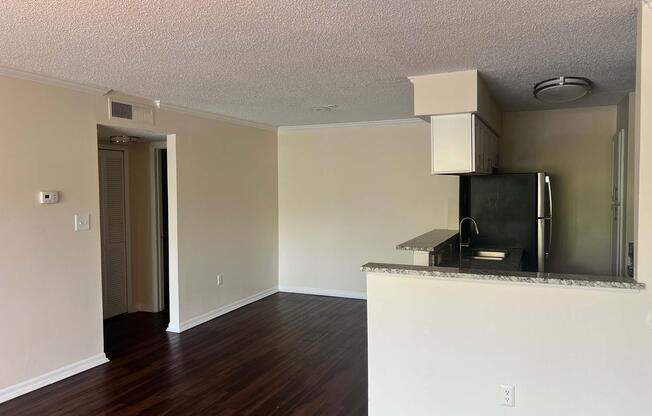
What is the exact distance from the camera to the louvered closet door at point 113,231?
498 cm

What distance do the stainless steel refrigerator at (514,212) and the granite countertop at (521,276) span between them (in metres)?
1.91

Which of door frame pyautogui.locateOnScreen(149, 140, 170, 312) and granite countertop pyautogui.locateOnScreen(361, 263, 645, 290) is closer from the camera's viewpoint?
granite countertop pyautogui.locateOnScreen(361, 263, 645, 290)

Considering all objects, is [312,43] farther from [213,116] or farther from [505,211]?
[505,211]

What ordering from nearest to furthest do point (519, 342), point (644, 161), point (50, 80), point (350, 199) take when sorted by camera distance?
point (644, 161), point (519, 342), point (50, 80), point (350, 199)

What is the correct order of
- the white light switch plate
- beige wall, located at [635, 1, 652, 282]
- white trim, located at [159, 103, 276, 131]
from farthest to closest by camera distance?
white trim, located at [159, 103, 276, 131] → the white light switch plate → beige wall, located at [635, 1, 652, 282]

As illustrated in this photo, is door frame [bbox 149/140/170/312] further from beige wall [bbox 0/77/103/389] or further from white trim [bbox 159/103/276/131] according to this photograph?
beige wall [bbox 0/77/103/389]

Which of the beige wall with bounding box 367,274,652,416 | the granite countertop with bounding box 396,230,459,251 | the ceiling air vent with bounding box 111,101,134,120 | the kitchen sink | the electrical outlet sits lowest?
the electrical outlet

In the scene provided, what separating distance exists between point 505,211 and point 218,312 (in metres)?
3.33

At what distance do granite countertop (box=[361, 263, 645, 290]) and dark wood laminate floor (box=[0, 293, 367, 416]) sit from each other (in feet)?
3.45

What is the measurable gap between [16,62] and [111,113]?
92 centimetres

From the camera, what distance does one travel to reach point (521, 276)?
7.68ft

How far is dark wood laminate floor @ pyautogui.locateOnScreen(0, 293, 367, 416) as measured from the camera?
3035 mm

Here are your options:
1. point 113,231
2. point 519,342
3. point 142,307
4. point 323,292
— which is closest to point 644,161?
point 519,342

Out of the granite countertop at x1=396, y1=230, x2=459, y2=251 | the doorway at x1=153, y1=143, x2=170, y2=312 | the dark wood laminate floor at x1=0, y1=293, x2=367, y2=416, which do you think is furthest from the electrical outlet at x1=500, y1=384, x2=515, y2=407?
the doorway at x1=153, y1=143, x2=170, y2=312
